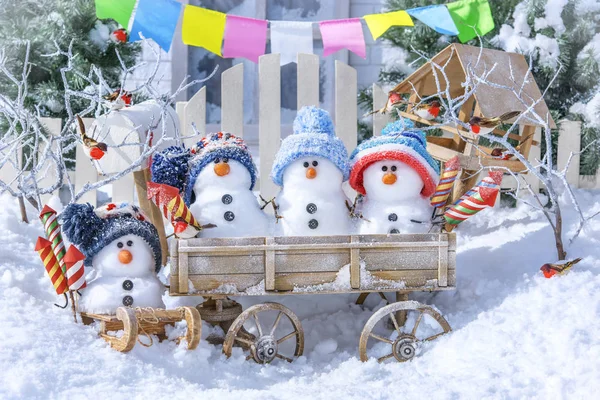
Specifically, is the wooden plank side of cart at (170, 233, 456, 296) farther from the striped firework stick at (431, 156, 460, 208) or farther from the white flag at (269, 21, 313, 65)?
the white flag at (269, 21, 313, 65)

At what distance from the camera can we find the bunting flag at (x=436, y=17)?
4.27 meters

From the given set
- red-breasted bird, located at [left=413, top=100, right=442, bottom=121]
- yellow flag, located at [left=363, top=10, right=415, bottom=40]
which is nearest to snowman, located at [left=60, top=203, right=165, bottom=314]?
red-breasted bird, located at [left=413, top=100, right=442, bottom=121]

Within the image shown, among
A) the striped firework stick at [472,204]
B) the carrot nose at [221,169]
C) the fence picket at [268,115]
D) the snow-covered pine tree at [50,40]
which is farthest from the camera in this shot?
the snow-covered pine tree at [50,40]

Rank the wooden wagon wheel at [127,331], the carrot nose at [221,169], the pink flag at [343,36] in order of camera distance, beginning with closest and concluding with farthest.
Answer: the wooden wagon wheel at [127,331] < the carrot nose at [221,169] < the pink flag at [343,36]

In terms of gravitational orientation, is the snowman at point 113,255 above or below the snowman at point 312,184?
below

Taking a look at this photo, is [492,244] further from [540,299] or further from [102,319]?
[102,319]

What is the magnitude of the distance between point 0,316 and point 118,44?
7.82ft

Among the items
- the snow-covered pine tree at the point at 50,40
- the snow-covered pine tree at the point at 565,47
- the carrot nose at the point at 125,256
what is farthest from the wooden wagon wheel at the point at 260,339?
the snow-covered pine tree at the point at 565,47

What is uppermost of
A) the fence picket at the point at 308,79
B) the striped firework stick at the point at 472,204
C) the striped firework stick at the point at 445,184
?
the fence picket at the point at 308,79

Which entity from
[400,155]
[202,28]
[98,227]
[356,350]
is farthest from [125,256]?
[202,28]

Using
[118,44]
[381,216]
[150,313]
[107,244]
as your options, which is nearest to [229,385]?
[150,313]

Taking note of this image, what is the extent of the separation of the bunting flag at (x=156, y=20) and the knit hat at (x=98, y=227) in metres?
1.17

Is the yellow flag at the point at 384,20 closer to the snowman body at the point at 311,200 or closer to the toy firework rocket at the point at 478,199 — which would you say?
the snowman body at the point at 311,200

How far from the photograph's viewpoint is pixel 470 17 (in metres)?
4.31
